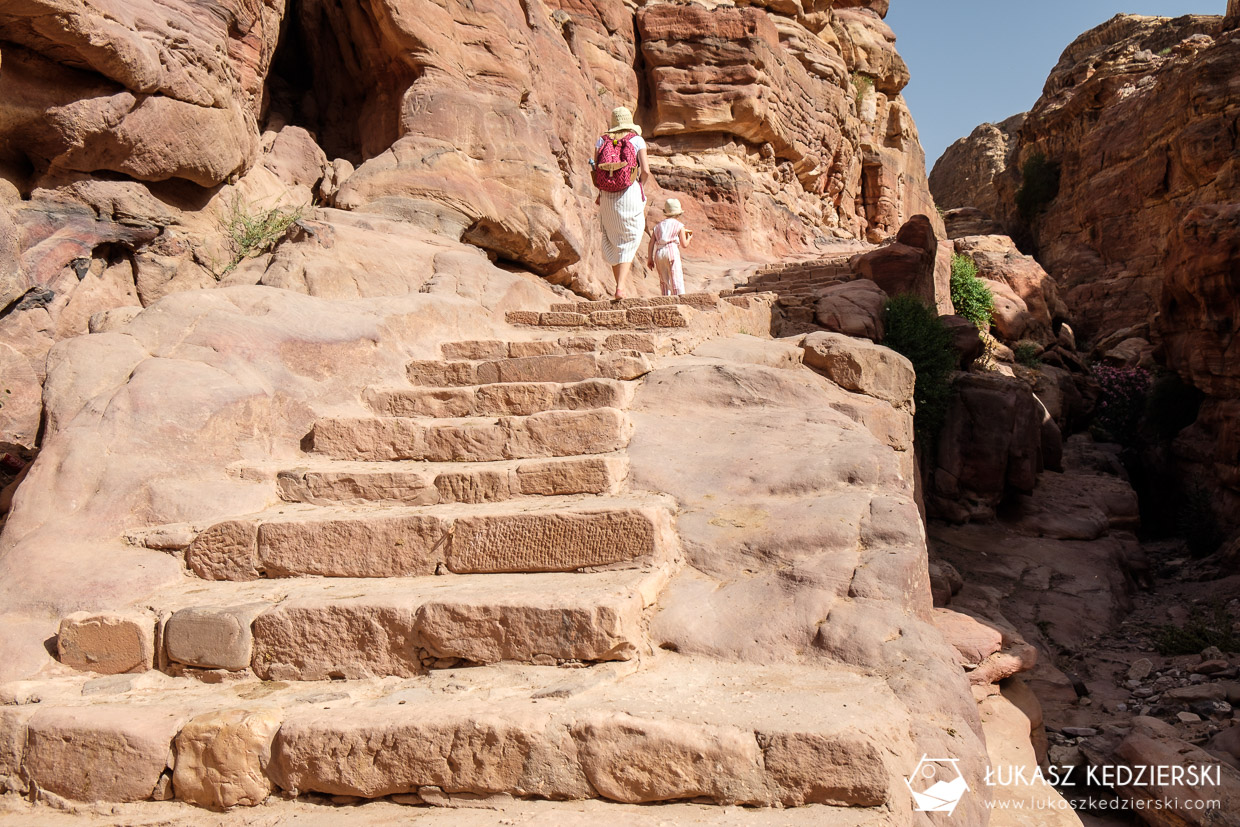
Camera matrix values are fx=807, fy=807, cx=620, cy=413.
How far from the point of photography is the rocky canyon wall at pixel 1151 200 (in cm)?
1166

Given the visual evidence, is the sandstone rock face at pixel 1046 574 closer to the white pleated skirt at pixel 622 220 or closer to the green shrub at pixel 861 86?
the white pleated skirt at pixel 622 220

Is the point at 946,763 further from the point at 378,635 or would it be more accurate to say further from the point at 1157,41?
the point at 1157,41

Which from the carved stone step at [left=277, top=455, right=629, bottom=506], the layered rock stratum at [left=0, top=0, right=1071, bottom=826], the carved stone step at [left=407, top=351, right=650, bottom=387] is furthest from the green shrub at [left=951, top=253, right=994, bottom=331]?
the carved stone step at [left=277, top=455, right=629, bottom=506]

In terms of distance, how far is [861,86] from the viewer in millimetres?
20000

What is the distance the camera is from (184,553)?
3.36m

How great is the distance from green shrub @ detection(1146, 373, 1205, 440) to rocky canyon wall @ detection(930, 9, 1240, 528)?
36cm

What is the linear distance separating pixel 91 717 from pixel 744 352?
3.93m

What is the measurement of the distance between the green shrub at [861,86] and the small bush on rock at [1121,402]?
896 cm

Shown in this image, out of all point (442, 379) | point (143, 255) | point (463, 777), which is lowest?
point (463, 777)

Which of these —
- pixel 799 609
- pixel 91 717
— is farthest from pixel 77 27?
pixel 799 609

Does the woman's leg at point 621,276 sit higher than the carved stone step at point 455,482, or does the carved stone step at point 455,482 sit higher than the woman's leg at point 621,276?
the woman's leg at point 621,276

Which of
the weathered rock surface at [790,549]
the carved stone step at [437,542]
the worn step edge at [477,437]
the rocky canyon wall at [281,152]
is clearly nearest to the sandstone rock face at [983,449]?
the rocky canyon wall at [281,152]

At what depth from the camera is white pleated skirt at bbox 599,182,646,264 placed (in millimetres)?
7441

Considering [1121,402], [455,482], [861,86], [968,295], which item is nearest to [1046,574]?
[968,295]
